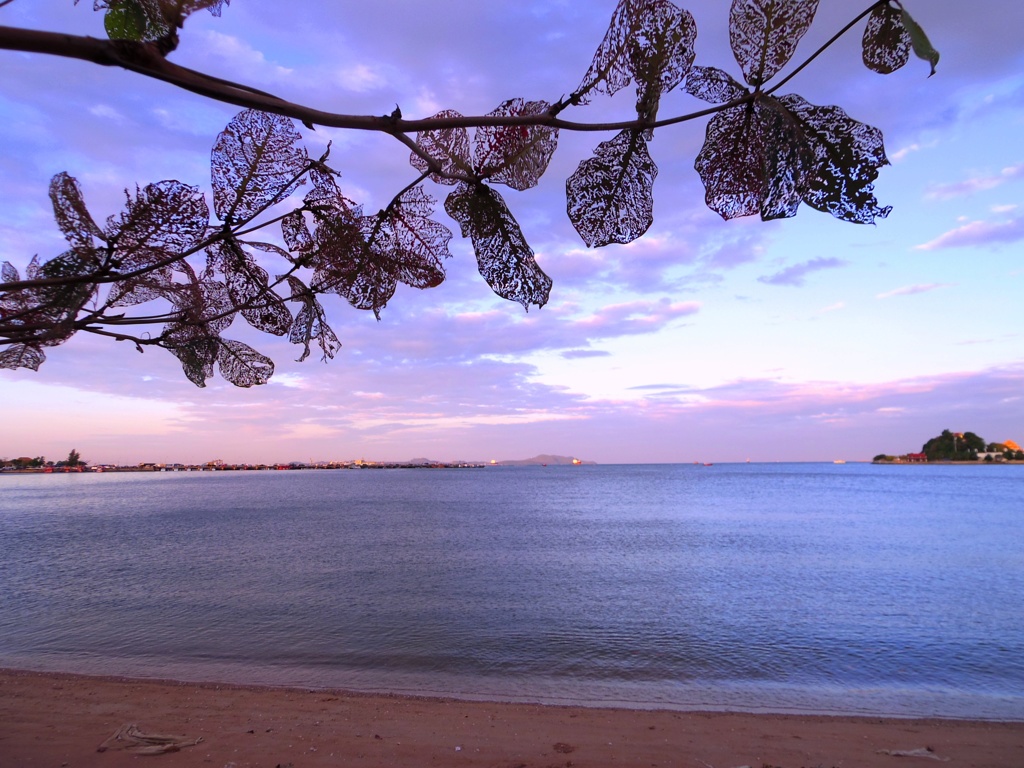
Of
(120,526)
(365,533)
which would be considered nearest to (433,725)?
(365,533)

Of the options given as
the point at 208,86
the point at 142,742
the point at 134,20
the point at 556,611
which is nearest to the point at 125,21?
the point at 134,20

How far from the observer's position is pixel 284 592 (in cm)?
2050

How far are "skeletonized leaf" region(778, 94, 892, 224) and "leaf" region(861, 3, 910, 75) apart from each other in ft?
0.23

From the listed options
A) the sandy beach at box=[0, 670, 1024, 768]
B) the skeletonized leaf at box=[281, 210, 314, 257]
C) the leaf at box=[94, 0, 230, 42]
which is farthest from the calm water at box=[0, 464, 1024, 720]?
the leaf at box=[94, 0, 230, 42]

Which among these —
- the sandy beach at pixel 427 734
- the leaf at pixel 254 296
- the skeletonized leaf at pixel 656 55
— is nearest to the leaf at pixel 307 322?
the leaf at pixel 254 296

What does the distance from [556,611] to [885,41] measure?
1870cm

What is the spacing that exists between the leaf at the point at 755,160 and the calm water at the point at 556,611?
1223cm

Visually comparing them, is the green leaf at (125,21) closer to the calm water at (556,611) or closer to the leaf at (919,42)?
the leaf at (919,42)

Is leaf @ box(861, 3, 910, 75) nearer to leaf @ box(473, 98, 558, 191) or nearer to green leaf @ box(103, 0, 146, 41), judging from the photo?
leaf @ box(473, 98, 558, 191)

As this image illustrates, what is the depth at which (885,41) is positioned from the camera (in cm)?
45

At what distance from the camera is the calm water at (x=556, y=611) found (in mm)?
12320

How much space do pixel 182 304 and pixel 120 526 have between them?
50.5m

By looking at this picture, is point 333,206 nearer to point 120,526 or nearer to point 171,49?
point 171,49

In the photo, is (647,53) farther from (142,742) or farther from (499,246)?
(142,742)
